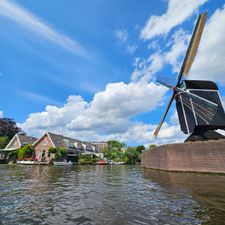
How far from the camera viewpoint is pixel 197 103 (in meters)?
35.2

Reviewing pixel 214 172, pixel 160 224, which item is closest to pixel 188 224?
pixel 160 224

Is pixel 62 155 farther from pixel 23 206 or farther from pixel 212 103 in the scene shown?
pixel 23 206

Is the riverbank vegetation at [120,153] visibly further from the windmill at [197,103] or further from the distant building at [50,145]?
the windmill at [197,103]

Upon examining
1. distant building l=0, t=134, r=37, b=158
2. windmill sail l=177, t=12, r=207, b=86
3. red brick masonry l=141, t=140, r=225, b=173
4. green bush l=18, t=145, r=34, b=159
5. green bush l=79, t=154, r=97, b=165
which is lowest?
red brick masonry l=141, t=140, r=225, b=173

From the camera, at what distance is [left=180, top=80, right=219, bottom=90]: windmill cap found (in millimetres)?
37219

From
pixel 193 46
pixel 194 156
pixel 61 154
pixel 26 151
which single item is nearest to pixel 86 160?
pixel 61 154

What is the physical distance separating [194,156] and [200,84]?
13689mm

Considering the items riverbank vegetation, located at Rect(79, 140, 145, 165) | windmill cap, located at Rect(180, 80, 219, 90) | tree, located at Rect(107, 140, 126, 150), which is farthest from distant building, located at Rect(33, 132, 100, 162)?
windmill cap, located at Rect(180, 80, 219, 90)

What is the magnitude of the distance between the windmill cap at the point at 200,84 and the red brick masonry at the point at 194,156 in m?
10.4

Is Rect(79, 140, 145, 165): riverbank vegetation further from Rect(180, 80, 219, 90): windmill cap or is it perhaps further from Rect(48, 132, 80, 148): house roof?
Rect(180, 80, 219, 90): windmill cap

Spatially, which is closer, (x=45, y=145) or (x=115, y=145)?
(x=45, y=145)

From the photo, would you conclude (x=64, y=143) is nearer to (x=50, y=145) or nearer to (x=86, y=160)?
(x=50, y=145)

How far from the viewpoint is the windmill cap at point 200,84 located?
37.2m

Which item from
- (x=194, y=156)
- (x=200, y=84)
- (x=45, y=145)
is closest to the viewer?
(x=194, y=156)
